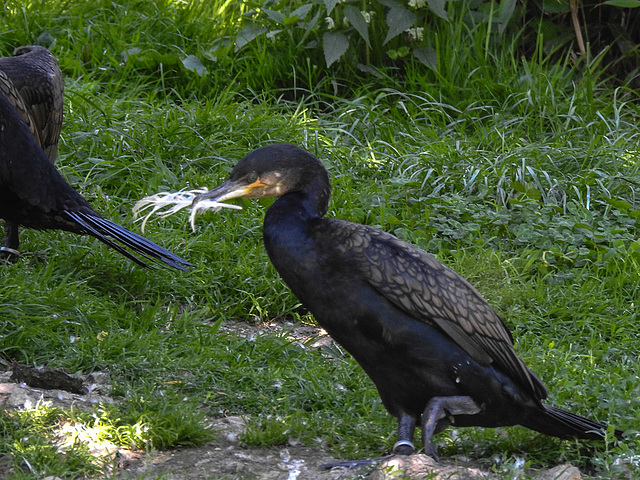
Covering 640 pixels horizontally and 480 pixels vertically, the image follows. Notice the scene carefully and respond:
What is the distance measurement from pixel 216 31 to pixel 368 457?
453 cm

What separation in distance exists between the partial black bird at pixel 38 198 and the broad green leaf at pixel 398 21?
107 inches

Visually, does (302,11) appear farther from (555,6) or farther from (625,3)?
(625,3)

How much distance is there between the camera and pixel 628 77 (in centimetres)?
714

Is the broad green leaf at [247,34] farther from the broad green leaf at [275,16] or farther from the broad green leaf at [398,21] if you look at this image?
the broad green leaf at [398,21]

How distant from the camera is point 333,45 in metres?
6.47

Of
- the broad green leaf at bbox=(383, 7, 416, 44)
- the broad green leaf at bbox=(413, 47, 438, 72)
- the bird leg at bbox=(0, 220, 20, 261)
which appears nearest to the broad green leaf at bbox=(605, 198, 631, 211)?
the broad green leaf at bbox=(413, 47, 438, 72)

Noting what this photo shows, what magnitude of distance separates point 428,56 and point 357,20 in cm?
60

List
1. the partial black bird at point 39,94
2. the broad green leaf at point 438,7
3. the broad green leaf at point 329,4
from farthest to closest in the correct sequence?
the broad green leaf at point 438,7, the broad green leaf at point 329,4, the partial black bird at point 39,94

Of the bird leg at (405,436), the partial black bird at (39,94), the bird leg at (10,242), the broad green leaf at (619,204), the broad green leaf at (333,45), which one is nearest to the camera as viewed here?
the bird leg at (405,436)

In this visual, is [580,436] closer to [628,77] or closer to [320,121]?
[320,121]

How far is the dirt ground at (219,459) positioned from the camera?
117 inches

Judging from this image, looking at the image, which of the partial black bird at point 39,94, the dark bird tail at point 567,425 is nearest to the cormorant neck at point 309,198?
the dark bird tail at point 567,425

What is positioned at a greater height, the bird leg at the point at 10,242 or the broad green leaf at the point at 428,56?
the broad green leaf at the point at 428,56

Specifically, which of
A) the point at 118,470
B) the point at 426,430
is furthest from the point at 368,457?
the point at 118,470
